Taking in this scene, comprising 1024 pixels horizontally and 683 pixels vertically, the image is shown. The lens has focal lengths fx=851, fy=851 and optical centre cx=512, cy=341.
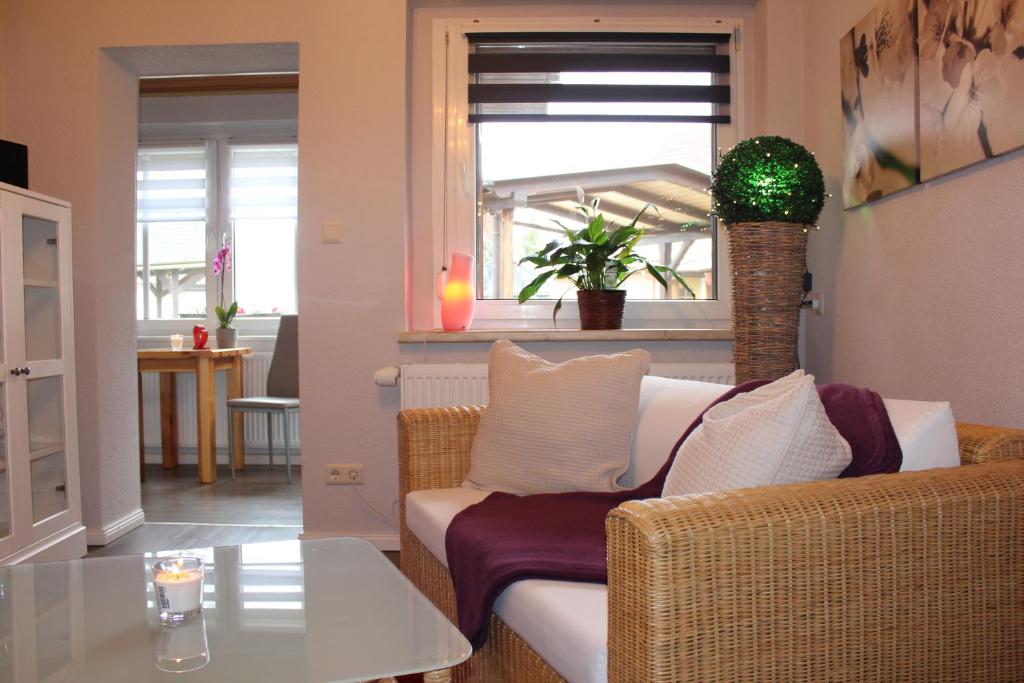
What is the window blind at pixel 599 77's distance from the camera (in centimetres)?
342

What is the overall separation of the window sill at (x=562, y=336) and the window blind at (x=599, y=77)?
2.92ft

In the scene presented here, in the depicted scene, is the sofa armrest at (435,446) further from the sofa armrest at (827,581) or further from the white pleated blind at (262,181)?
the white pleated blind at (262,181)

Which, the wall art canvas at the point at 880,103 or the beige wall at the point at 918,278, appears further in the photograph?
the wall art canvas at the point at 880,103

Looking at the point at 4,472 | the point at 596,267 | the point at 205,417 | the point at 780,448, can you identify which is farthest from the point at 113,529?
the point at 780,448

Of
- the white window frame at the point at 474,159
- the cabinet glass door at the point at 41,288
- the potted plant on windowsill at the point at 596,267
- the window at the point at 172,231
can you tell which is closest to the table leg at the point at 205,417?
the window at the point at 172,231

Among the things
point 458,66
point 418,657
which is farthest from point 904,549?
point 458,66

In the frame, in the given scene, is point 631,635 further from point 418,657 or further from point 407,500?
point 407,500

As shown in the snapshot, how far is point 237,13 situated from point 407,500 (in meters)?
2.18

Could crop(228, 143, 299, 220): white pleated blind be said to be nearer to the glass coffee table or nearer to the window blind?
the window blind

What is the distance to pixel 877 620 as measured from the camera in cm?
117

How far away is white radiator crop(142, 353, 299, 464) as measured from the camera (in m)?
5.34

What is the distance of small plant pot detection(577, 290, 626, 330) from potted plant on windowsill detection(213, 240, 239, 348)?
2589 mm

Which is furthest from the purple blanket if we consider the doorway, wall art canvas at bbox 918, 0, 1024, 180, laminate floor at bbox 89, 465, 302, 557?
the doorway

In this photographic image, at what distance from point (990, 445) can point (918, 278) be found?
3.47 ft
